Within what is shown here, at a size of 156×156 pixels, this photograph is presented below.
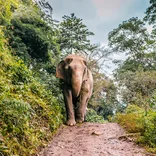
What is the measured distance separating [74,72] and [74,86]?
47 cm

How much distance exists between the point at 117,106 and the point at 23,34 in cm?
1015

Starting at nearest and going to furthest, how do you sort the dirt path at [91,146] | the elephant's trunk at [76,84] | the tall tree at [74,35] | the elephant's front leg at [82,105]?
the dirt path at [91,146] < the elephant's trunk at [76,84] < the elephant's front leg at [82,105] < the tall tree at [74,35]

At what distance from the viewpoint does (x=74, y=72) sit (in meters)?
6.82

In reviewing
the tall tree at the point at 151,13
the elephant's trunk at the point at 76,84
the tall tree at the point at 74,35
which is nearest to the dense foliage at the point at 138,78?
the tall tree at the point at 151,13

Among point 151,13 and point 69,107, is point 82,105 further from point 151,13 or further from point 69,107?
point 151,13

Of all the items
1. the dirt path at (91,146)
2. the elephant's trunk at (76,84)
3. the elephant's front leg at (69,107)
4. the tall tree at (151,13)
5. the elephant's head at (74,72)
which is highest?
the tall tree at (151,13)

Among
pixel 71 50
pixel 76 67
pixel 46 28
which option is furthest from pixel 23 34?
pixel 71 50

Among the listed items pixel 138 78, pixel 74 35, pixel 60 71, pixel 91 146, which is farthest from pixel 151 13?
A: pixel 91 146

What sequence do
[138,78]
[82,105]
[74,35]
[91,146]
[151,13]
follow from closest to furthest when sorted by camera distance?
[91,146] → [82,105] → [151,13] → [138,78] → [74,35]

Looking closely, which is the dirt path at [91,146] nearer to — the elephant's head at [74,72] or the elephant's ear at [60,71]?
the elephant's head at [74,72]

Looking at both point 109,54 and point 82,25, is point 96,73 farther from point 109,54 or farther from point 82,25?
point 82,25

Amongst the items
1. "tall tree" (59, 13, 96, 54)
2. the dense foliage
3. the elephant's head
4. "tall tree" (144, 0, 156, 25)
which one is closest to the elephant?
the elephant's head

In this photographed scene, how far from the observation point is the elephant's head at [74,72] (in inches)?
261

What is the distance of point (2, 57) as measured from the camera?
615 cm
